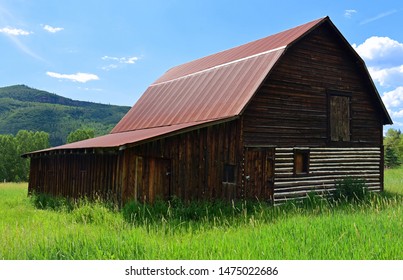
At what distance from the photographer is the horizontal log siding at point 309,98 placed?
1666 centimetres

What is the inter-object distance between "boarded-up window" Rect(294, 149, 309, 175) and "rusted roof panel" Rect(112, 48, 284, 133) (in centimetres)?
372

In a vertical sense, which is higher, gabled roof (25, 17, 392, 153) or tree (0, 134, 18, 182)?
gabled roof (25, 17, 392, 153)

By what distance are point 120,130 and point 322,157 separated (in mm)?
12077

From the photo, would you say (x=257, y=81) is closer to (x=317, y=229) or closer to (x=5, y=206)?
(x=317, y=229)

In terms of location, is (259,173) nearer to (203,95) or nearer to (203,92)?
(203,95)

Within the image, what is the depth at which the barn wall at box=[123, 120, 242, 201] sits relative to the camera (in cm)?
1495

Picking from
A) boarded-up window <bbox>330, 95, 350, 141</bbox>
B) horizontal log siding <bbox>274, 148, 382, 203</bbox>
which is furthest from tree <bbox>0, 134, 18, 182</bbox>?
boarded-up window <bbox>330, 95, 350, 141</bbox>

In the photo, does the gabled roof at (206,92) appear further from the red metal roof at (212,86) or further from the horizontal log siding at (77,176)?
the horizontal log siding at (77,176)

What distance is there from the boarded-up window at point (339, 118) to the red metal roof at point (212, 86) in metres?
3.75

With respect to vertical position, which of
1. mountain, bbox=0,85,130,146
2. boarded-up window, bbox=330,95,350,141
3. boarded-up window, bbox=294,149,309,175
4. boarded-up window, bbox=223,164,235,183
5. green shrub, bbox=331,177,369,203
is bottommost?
green shrub, bbox=331,177,369,203

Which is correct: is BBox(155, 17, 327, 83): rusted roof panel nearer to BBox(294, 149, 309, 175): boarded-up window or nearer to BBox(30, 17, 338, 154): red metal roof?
BBox(30, 17, 338, 154): red metal roof

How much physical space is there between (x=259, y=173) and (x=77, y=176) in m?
7.80

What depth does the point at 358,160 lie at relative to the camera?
20.0 metres

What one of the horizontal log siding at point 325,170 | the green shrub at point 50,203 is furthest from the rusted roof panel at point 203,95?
the green shrub at point 50,203
